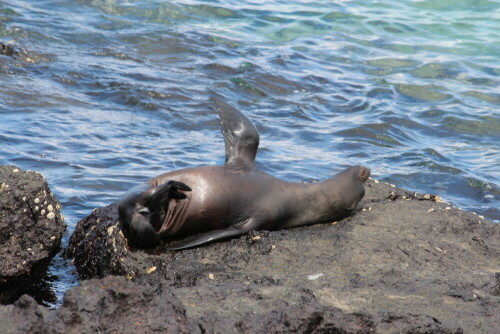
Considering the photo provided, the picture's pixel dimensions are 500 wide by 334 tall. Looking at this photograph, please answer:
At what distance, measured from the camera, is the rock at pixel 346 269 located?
3100 mm

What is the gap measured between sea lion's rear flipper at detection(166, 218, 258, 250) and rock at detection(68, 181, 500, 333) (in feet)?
0.16

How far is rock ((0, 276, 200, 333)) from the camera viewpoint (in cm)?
257

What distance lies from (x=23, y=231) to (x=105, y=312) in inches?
81.3

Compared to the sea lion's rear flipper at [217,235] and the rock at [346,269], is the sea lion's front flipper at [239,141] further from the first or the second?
the rock at [346,269]

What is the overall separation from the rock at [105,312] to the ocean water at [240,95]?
195cm

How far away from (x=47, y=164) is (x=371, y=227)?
3.47 m

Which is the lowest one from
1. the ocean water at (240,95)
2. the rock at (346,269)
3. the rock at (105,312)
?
the ocean water at (240,95)

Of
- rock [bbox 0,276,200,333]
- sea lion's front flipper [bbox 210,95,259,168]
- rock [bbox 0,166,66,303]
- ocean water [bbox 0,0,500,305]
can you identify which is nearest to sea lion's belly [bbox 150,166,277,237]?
sea lion's front flipper [bbox 210,95,259,168]

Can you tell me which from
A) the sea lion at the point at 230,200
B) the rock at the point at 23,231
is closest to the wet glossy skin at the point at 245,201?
the sea lion at the point at 230,200

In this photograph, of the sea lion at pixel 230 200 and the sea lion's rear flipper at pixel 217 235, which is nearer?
the sea lion at pixel 230 200

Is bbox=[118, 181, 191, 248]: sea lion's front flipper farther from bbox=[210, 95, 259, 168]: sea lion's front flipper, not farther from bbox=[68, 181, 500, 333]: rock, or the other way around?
bbox=[210, 95, 259, 168]: sea lion's front flipper

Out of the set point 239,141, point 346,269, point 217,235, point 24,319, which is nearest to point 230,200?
point 217,235

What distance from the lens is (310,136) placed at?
29.9 feet

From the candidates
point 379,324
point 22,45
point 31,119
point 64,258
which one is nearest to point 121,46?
point 22,45
